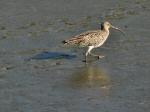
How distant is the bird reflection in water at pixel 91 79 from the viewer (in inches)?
595

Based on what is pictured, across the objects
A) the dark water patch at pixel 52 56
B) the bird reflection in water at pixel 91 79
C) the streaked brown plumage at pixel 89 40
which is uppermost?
the streaked brown plumage at pixel 89 40

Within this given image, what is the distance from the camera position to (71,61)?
1717 cm

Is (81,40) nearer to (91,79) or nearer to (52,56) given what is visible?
(52,56)

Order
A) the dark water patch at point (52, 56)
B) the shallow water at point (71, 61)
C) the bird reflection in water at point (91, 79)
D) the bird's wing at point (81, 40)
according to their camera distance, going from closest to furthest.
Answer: the shallow water at point (71, 61) < the bird reflection in water at point (91, 79) < the bird's wing at point (81, 40) < the dark water patch at point (52, 56)

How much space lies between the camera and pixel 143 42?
1816cm

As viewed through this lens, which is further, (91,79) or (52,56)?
(52,56)

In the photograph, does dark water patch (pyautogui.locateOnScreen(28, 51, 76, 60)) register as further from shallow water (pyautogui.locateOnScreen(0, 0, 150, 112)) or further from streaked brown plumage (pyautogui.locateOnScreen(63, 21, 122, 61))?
streaked brown plumage (pyautogui.locateOnScreen(63, 21, 122, 61))

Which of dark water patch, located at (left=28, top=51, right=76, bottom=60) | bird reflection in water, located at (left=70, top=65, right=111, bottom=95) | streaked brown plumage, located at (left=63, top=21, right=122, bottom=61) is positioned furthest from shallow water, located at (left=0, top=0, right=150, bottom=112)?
streaked brown plumage, located at (left=63, top=21, right=122, bottom=61)

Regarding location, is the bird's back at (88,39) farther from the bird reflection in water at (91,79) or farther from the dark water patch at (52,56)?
the bird reflection in water at (91,79)

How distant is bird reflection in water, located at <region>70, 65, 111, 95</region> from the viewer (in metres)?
15.1

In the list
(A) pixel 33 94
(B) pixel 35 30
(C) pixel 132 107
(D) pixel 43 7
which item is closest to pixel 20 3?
(D) pixel 43 7

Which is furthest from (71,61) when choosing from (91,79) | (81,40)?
(91,79)

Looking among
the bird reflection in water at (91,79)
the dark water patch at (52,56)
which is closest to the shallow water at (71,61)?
the bird reflection in water at (91,79)

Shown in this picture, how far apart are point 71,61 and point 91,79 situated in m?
1.53
